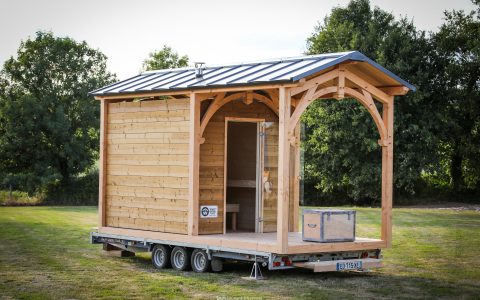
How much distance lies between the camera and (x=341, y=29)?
40.0m

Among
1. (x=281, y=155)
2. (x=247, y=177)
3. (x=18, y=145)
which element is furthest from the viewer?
(x=18, y=145)

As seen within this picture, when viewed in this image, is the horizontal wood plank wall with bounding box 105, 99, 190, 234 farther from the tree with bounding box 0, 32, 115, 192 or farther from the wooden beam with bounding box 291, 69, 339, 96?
the tree with bounding box 0, 32, 115, 192

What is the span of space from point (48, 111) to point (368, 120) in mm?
19570

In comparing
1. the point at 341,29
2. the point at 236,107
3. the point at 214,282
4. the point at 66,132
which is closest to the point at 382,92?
the point at 236,107

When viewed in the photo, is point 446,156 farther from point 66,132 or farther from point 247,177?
point 247,177

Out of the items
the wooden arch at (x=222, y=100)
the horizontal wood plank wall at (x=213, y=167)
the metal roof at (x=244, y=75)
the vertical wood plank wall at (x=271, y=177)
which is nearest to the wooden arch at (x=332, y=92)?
the metal roof at (x=244, y=75)

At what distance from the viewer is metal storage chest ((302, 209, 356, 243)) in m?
13.8

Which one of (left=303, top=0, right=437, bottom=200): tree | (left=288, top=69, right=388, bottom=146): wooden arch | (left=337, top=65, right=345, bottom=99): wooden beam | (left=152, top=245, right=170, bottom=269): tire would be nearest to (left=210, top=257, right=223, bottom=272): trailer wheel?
(left=152, top=245, right=170, bottom=269): tire

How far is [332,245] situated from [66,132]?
34903 millimetres

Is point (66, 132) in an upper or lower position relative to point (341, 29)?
lower

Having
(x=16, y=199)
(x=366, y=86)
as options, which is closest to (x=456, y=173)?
(x=16, y=199)

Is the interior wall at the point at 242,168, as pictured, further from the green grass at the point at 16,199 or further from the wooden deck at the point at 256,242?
the green grass at the point at 16,199

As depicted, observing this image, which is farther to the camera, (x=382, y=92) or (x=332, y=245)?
(x=382, y=92)

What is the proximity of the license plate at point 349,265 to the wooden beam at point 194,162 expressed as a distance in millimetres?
2693
